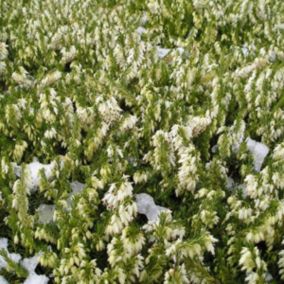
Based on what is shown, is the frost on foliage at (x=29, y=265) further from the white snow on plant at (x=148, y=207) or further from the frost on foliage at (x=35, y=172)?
the white snow on plant at (x=148, y=207)

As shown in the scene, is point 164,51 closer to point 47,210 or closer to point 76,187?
point 76,187

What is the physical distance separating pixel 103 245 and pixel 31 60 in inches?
173

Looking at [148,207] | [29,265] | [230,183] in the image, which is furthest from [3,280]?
[230,183]

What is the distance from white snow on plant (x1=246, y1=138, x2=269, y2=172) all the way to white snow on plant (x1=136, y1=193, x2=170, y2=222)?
4.17 ft

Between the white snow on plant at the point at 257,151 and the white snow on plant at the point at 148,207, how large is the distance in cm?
127

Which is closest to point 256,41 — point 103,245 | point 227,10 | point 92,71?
point 227,10

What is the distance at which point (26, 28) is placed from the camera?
9.72 m

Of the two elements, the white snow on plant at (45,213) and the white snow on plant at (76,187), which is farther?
the white snow on plant at (76,187)

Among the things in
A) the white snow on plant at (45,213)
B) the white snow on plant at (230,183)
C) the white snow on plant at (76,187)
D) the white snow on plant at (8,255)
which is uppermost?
the white snow on plant at (230,183)

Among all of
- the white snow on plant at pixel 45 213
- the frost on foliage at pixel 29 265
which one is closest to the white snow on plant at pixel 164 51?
the white snow on plant at pixel 45 213

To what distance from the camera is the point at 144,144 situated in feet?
23.0

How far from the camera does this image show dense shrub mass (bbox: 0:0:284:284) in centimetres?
534

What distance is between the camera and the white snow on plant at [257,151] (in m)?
6.65

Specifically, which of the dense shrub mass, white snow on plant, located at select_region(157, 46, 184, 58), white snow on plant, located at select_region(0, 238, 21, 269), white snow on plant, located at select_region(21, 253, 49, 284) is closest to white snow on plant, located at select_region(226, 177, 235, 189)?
the dense shrub mass
